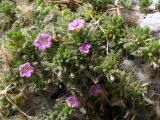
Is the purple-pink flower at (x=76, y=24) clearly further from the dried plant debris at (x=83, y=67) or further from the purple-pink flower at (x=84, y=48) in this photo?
the purple-pink flower at (x=84, y=48)

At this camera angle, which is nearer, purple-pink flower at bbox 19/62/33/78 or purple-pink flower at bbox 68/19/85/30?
purple-pink flower at bbox 68/19/85/30

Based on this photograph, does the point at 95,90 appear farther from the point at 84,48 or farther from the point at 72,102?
the point at 84,48

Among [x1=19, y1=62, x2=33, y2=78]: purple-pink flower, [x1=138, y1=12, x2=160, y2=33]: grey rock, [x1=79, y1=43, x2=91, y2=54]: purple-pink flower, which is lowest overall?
[x1=19, y1=62, x2=33, y2=78]: purple-pink flower

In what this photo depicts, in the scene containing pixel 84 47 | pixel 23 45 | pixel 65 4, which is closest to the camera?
pixel 84 47

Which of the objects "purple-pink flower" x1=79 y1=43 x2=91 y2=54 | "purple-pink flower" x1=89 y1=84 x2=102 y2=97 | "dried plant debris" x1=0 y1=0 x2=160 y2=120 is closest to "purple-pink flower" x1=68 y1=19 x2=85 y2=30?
"dried plant debris" x1=0 y1=0 x2=160 y2=120

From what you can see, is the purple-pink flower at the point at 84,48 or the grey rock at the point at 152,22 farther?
the grey rock at the point at 152,22

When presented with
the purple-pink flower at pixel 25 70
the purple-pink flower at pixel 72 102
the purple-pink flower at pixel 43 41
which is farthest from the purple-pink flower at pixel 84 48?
the purple-pink flower at pixel 25 70

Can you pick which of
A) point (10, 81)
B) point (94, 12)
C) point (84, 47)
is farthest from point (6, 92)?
point (94, 12)

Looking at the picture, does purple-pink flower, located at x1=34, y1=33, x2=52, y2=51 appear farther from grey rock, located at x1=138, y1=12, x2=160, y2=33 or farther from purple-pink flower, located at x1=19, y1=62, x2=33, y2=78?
grey rock, located at x1=138, y1=12, x2=160, y2=33

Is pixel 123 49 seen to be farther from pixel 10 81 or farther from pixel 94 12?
pixel 10 81
